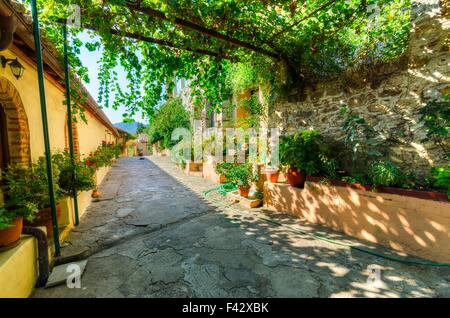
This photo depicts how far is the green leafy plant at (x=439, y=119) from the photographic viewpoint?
2672 millimetres

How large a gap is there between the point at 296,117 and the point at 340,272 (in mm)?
3565

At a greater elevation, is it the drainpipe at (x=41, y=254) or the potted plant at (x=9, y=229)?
the potted plant at (x=9, y=229)

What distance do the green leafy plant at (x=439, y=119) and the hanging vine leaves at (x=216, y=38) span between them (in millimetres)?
1168

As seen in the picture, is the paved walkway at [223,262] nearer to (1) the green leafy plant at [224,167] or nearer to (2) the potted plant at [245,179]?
(2) the potted plant at [245,179]

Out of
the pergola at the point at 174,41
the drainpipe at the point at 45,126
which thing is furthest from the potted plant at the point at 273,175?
the drainpipe at the point at 45,126

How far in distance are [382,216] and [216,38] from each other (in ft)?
12.9

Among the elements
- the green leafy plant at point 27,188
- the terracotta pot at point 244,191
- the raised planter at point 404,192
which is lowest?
the terracotta pot at point 244,191

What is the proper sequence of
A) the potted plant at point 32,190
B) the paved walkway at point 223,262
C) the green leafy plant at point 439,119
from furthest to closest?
the green leafy plant at point 439,119 < the potted plant at point 32,190 < the paved walkway at point 223,262

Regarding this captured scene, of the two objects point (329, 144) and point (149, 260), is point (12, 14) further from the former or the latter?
point (329, 144)

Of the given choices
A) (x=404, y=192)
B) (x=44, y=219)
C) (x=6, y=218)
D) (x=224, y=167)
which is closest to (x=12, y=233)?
(x=6, y=218)

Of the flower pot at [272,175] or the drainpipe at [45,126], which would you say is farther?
the flower pot at [272,175]

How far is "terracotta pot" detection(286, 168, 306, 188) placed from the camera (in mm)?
4262

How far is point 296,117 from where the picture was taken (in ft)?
16.8
